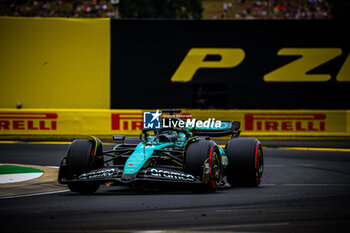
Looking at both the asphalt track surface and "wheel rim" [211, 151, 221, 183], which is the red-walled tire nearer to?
the asphalt track surface

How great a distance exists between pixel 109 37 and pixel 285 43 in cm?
695

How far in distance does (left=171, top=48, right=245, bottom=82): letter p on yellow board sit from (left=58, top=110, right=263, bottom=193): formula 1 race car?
1303 cm

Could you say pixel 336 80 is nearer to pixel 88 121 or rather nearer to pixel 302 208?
pixel 88 121

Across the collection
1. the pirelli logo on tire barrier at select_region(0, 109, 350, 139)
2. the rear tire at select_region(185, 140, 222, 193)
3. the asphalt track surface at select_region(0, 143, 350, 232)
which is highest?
the rear tire at select_region(185, 140, 222, 193)

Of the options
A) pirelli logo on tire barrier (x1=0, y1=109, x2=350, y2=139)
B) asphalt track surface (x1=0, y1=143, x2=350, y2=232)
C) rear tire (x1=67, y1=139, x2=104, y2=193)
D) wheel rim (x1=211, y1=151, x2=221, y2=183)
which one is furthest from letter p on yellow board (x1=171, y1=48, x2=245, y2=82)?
rear tire (x1=67, y1=139, x2=104, y2=193)

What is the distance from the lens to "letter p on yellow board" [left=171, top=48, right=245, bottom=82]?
80.8 feet

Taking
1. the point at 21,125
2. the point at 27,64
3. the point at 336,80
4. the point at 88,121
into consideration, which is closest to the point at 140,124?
the point at 88,121

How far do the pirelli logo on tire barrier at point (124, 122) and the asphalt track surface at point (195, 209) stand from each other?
32.6 feet

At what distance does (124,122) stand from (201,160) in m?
12.8

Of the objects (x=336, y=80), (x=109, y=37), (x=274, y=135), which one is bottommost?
(x=274, y=135)

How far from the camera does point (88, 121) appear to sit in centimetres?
2245

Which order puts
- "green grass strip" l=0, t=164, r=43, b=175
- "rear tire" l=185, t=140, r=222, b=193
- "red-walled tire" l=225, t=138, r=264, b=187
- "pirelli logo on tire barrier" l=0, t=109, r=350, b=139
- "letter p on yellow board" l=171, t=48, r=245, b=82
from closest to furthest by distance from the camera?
1. "rear tire" l=185, t=140, r=222, b=193
2. "red-walled tire" l=225, t=138, r=264, b=187
3. "green grass strip" l=0, t=164, r=43, b=175
4. "pirelli logo on tire barrier" l=0, t=109, r=350, b=139
5. "letter p on yellow board" l=171, t=48, r=245, b=82
